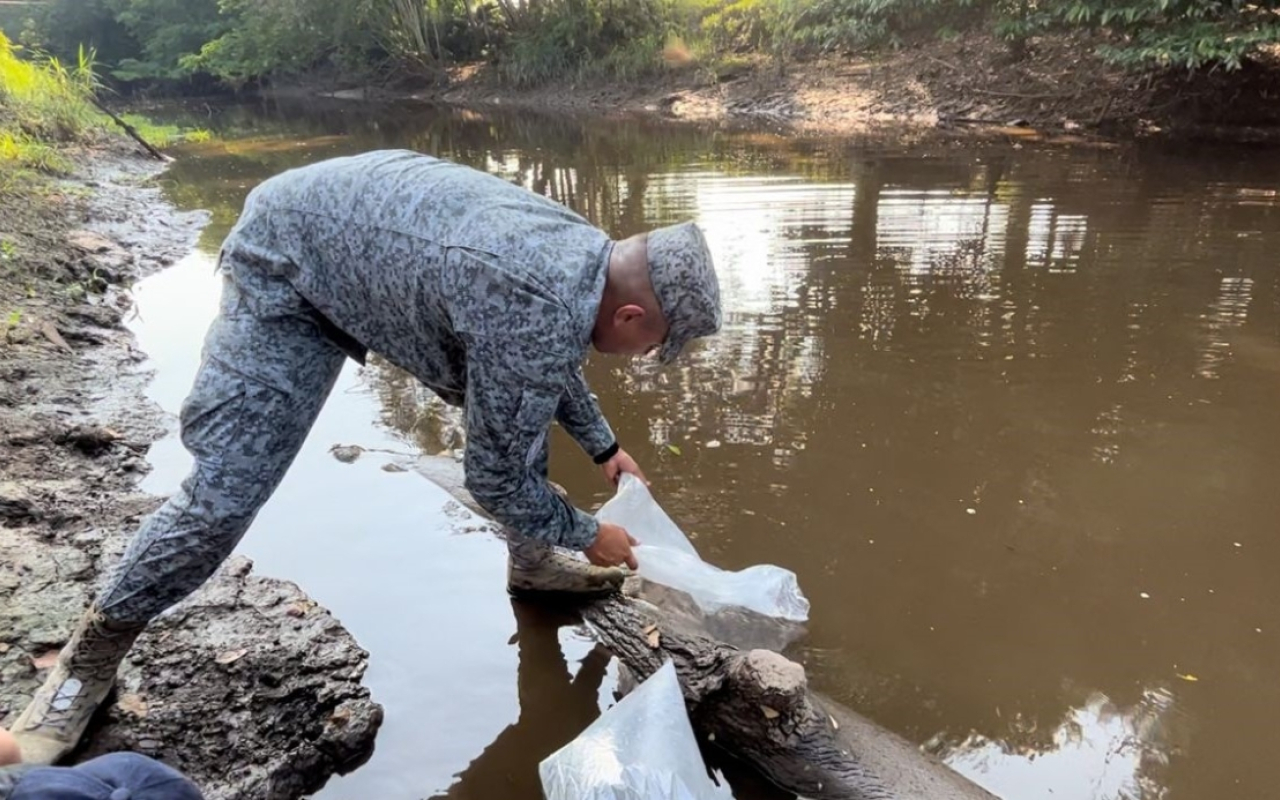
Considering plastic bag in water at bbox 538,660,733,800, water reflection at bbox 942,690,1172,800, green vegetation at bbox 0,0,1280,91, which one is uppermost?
green vegetation at bbox 0,0,1280,91

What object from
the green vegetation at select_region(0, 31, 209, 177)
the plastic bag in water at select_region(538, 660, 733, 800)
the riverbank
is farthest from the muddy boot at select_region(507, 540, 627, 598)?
the riverbank

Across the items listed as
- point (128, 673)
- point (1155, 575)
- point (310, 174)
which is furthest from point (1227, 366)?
point (128, 673)

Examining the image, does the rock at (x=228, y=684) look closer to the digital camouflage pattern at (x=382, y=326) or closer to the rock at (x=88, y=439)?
the digital camouflage pattern at (x=382, y=326)

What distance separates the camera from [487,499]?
5.65ft

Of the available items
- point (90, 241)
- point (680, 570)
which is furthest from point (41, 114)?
point (680, 570)

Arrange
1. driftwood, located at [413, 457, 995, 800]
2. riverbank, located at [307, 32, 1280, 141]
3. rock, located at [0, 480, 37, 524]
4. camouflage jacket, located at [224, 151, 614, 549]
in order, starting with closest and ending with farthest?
camouflage jacket, located at [224, 151, 614, 549] < driftwood, located at [413, 457, 995, 800] < rock, located at [0, 480, 37, 524] < riverbank, located at [307, 32, 1280, 141]

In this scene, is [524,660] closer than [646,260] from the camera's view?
No

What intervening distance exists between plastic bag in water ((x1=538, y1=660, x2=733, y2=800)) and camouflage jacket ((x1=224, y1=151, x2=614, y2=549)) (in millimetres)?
379

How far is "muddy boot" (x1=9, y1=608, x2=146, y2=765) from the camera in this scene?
5.93 ft

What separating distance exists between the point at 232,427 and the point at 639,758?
103 centimetres

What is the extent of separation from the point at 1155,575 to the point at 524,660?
1908 mm

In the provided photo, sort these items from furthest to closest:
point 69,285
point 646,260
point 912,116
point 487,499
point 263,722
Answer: point 912,116
point 69,285
point 263,722
point 487,499
point 646,260

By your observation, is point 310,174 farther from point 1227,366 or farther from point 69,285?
point 69,285

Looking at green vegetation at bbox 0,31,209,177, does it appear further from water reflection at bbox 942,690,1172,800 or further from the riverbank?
the riverbank
